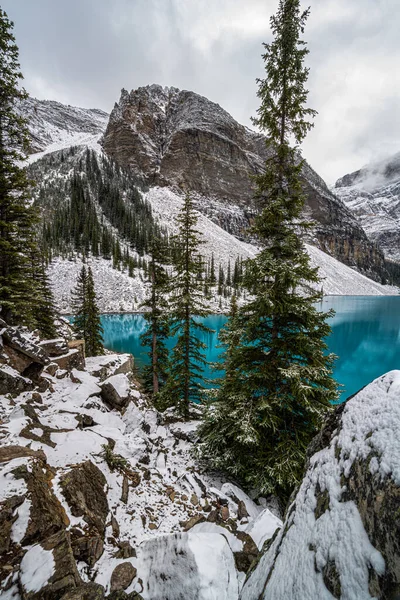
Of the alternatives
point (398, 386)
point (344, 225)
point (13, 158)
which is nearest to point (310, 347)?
point (398, 386)

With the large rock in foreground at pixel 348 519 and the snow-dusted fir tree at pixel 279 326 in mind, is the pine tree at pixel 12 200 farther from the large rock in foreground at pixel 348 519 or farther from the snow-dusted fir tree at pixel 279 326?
the large rock in foreground at pixel 348 519

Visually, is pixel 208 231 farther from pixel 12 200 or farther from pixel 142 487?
pixel 142 487

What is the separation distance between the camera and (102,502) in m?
5.07

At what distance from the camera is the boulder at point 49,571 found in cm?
279

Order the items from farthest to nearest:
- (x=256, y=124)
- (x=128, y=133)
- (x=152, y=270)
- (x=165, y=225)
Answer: (x=128, y=133), (x=165, y=225), (x=152, y=270), (x=256, y=124)

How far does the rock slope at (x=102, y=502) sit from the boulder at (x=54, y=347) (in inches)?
5.9

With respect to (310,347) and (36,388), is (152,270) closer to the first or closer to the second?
(36,388)

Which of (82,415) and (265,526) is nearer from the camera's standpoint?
(265,526)

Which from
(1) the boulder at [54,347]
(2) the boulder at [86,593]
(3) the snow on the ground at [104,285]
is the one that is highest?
(2) the boulder at [86,593]

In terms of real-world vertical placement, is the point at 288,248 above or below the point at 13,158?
below

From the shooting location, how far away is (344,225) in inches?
7628

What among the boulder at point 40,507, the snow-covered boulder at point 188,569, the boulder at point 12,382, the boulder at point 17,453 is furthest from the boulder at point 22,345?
the snow-covered boulder at point 188,569

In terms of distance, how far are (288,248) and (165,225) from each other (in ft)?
391

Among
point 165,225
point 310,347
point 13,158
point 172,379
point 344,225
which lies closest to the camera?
point 310,347
